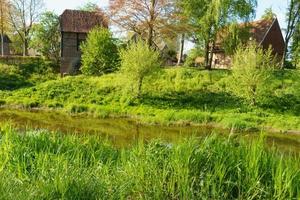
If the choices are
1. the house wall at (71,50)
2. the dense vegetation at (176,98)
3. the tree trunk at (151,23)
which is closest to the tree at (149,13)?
the tree trunk at (151,23)

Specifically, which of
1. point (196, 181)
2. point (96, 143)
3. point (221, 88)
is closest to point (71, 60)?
point (221, 88)

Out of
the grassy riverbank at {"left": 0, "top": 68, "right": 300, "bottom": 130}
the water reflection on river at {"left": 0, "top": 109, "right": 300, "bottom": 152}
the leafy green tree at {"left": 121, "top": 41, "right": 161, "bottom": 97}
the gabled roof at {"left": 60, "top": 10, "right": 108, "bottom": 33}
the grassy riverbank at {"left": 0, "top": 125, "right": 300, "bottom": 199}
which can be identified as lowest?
the water reflection on river at {"left": 0, "top": 109, "right": 300, "bottom": 152}

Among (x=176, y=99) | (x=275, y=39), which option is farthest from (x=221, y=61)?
(x=176, y=99)

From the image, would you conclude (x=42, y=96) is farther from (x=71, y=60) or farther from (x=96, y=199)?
(x=96, y=199)

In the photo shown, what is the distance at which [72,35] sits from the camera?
144ft

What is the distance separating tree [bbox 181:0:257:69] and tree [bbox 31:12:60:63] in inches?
591

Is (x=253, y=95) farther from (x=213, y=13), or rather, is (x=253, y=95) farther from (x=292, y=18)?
(x=292, y=18)

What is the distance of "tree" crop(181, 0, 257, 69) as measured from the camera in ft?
117

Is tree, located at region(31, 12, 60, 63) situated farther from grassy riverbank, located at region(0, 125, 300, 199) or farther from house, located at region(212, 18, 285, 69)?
grassy riverbank, located at region(0, 125, 300, 199)

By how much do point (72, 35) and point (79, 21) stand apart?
188 cm

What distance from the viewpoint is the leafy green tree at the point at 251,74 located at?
91.2 ft

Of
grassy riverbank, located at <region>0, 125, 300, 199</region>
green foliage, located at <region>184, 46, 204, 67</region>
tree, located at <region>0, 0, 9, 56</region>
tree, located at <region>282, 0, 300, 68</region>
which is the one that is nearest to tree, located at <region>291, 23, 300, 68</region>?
tree, located at <region>282, 0, 300, 68</region>

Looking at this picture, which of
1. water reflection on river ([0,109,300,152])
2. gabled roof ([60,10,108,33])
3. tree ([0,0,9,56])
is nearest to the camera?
water reflection on river ([0,109,300,152])

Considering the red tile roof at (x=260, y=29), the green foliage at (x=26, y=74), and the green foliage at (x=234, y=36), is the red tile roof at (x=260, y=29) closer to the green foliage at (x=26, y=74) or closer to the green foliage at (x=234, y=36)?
the green foliage at (x=234, y=36)
